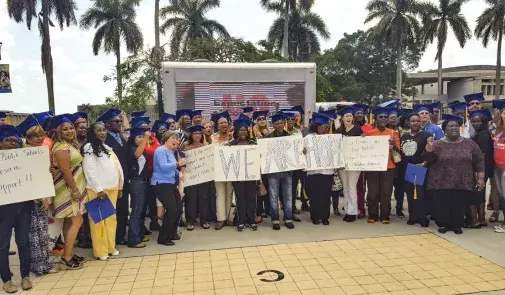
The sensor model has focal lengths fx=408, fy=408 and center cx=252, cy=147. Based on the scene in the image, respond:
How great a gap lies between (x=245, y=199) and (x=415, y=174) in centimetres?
283

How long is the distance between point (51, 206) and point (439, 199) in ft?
18.7

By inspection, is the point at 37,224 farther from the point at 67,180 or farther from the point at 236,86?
the point at 236,86

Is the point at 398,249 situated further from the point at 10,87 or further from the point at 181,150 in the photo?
the point at 10,87

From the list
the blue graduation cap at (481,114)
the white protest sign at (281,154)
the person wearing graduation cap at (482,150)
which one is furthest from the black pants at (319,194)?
the blue graduation cap at (481,114)

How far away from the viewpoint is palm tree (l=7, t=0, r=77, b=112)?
2689 centimetres

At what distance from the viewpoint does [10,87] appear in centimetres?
1298

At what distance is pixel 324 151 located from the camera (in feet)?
22.6

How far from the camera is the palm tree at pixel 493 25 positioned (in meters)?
35.1

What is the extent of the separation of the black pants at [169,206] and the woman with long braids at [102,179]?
568mm

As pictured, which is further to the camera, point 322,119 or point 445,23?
point 445,23

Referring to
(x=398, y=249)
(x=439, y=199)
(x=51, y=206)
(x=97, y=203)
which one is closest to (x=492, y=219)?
(x=439, y=199)

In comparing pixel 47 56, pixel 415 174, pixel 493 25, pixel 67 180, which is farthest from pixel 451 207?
pixel 493 25

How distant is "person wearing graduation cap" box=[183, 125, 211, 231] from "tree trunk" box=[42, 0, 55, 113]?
2442 cm

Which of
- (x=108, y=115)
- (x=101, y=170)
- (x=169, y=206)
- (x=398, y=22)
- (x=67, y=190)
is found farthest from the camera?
(x=398, y=22)
